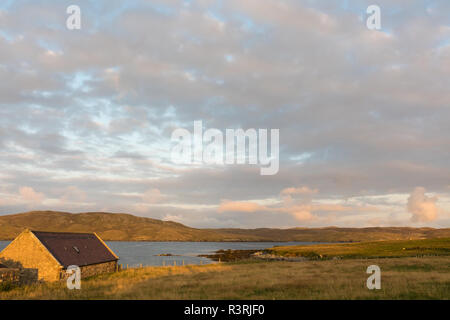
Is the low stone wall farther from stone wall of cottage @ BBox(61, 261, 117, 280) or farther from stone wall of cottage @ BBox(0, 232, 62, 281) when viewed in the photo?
stone wall of cottage @ BBox(61, 261, 117, 280)

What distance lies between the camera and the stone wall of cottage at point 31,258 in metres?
47.1

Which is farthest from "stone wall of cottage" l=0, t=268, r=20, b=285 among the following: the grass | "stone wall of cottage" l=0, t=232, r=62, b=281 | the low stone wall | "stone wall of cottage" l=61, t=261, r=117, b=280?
the grass

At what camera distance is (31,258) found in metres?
48.3

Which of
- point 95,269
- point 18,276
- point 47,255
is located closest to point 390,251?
point 95,269

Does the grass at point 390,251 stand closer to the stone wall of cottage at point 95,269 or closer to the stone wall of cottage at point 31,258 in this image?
the stone wall of cottage at point 95,269

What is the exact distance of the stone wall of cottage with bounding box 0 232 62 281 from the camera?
47.1 meters

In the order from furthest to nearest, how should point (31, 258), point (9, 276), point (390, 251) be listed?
1. point (390, 251)
2. point (31, 258)
3. point (9, 276)

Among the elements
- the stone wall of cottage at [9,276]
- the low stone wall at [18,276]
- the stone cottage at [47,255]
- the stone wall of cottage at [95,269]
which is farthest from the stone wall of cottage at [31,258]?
the stone wall of cottage at [9,276]

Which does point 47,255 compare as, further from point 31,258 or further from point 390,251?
point 390,251
